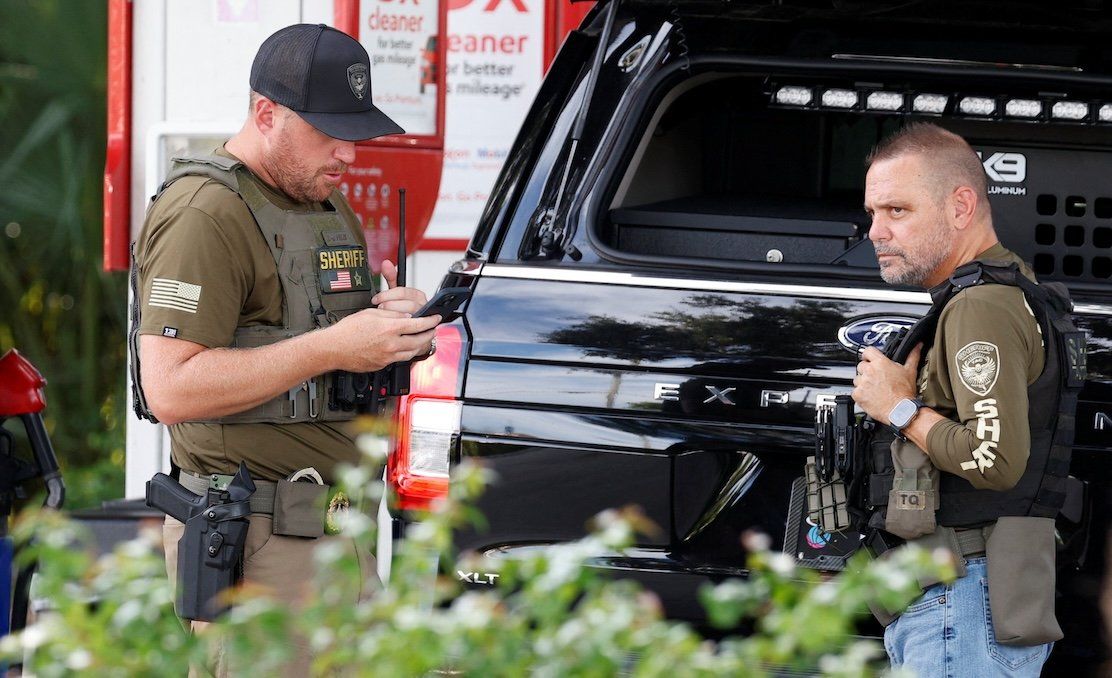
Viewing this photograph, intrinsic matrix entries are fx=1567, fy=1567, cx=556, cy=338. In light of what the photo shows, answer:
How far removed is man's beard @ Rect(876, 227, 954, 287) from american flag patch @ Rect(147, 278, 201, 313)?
4.29 ft

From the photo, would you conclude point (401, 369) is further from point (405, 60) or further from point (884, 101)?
point (405, 60)

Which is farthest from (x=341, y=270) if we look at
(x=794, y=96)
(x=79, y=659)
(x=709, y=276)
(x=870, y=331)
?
(x=79, y=659)

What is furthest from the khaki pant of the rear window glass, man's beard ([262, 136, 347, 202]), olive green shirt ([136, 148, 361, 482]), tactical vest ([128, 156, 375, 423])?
the rear window glass

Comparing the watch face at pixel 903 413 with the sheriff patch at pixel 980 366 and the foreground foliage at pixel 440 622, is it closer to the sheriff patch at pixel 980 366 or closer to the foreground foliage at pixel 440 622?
the sheriff patch at pixel 980 366

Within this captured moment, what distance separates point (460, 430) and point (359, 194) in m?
2.37

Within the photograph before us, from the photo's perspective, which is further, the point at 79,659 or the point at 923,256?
the point at 923,256

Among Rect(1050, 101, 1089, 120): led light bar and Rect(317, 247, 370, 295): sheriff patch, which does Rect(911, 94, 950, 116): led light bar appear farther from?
Rect(317, 247, 370, 295): sheriff patch

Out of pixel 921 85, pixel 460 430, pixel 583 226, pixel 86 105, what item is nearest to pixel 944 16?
pixel 921 85

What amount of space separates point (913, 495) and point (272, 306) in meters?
1.29

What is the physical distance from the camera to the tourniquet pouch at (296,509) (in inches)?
124

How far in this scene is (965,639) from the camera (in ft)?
9.12

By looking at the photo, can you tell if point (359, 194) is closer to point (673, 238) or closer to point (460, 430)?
point (673, 238)

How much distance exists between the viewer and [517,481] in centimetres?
330

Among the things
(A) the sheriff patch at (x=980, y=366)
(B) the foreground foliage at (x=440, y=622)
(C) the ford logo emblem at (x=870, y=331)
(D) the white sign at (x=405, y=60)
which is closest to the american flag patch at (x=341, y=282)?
(C) the ford logo emblem at (x=870, y=331)
